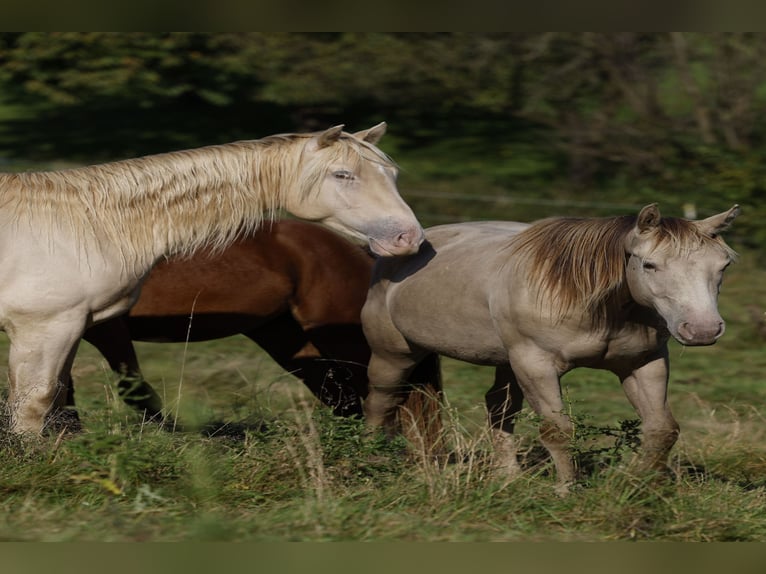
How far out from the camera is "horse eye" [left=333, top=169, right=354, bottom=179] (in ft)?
17.3

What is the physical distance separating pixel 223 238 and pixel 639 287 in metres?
1.95

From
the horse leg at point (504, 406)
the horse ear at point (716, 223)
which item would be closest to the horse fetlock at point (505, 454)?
the horse leg at point (504, 406)

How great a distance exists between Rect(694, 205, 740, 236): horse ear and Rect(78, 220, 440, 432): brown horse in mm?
2478

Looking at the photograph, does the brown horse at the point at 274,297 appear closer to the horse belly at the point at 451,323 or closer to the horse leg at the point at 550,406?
the horse belly at the point at 451,323

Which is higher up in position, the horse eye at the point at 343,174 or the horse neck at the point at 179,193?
the horse eye at the point at 343,174

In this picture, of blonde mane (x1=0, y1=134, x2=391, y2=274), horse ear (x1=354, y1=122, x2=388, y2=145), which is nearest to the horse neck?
blonde mane (x1=0, y1=134, x2=391, y2=274)

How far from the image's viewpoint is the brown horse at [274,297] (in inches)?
260

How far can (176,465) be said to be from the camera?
4.96 metres

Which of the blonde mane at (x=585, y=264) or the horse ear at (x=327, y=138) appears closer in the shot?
the blonde mane at (x=585, y=264)

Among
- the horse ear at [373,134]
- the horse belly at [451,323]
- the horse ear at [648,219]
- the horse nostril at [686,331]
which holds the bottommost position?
the horse belly at [451,323]

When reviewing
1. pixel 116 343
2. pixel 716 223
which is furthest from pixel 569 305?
pixel 116 343

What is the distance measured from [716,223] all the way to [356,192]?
1.60 meters

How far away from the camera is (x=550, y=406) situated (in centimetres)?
510
